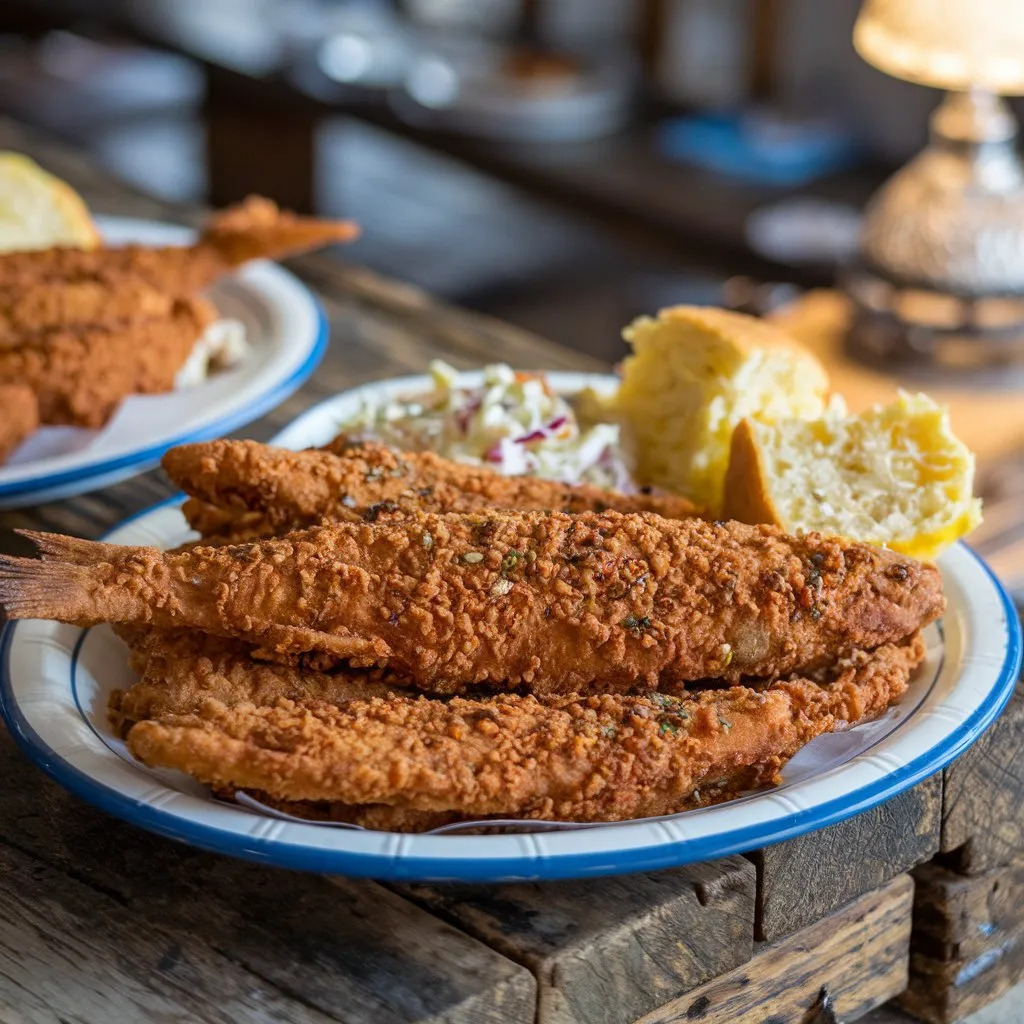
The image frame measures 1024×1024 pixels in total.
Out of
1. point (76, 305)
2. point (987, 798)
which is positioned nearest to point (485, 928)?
point (987, 798)

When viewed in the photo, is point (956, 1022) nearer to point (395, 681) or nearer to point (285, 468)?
point (395, 681)

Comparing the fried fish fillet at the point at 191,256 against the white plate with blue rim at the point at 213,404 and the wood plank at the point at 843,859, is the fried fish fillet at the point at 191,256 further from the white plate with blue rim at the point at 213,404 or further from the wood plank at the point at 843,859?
the wood plank at the point at 843,859

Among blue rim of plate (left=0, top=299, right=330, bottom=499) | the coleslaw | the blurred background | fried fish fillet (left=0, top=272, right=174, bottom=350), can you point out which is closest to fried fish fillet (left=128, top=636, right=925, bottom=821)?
the coleslaw

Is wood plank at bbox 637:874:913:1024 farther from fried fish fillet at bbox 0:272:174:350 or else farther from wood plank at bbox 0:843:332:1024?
fried fish fillet at bbox 0:272:174:350

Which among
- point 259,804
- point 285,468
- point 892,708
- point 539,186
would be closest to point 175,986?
point 259,804

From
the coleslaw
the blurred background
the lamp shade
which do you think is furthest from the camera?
the blurred background

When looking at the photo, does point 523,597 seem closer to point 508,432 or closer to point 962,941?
point 508,432

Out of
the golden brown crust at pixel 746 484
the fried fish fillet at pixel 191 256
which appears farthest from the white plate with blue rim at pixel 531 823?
the fried fish fillet at pixel 191 256

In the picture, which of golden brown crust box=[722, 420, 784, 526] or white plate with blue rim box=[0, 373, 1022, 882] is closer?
white plate with blue rim box=[0, 373, 1022, 882]
